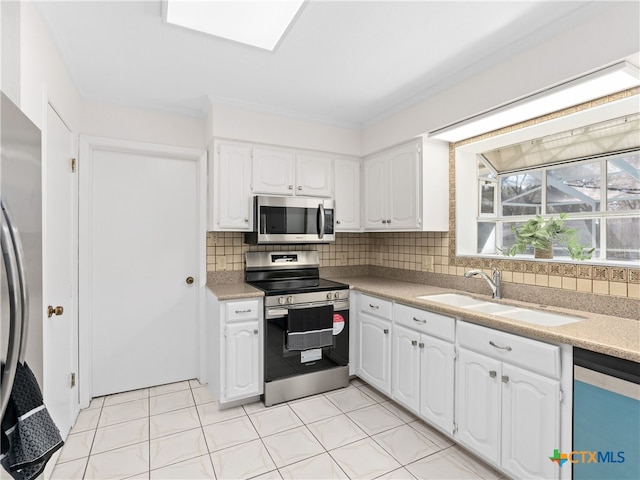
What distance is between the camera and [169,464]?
1.94 m

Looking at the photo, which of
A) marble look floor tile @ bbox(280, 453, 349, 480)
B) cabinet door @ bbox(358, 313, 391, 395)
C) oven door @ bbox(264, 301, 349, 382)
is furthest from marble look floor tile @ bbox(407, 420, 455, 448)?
oven door @ bbox(264, 301, 349, 382)

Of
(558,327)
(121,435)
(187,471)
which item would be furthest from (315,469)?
(558,327)

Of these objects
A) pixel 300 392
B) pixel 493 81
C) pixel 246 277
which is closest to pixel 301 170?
pixel 246 277

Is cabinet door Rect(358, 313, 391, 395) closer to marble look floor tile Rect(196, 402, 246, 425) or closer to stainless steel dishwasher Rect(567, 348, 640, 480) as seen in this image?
marble look floor tile Rect(196, 402, 246, 425)

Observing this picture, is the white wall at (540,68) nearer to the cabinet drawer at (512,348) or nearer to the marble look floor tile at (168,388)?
the cabinet drawer at (512,348)

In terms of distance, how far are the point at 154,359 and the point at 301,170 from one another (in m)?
2.07

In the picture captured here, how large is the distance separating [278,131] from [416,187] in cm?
126

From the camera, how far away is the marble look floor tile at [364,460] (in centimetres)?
188

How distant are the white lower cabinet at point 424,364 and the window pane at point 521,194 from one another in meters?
1.12

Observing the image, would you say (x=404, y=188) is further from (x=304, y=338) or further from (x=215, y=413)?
(x=215, y=413)

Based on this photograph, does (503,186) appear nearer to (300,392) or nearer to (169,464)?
(300,392)

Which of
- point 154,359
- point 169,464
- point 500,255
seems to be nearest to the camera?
point 169,464

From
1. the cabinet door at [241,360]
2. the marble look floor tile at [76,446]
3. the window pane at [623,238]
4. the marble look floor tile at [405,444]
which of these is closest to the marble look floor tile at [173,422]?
the cabinet door at [241,360]

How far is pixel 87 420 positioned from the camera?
7.89 ft
